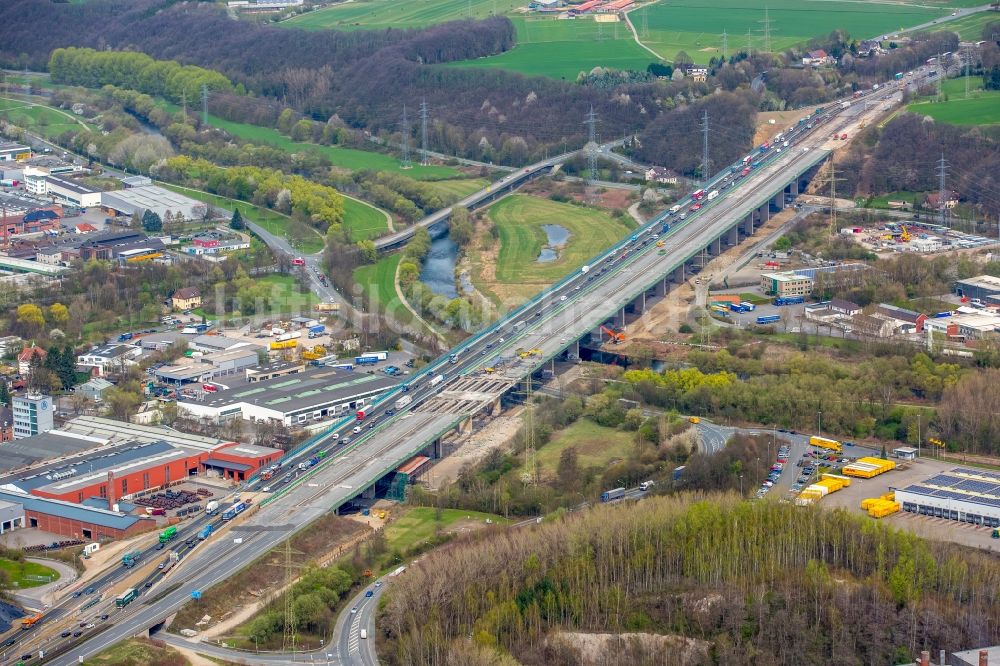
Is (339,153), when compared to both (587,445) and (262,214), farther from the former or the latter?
(587,445)

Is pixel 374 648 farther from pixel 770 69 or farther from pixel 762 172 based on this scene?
pixel 770 69

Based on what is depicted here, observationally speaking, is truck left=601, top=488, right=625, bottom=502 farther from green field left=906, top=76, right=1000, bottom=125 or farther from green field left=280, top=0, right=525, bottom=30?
green field left=280, top=0, right=525, bottom=30

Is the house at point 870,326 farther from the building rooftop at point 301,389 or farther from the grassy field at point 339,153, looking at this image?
the grassy field at point 339,153

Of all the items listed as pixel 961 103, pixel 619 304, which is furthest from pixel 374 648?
pixel 961 103

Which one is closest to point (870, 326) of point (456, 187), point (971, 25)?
point (456, 187)

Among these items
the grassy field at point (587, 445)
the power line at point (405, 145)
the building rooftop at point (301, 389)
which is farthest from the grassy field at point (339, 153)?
the grassy field at point (587, 445)

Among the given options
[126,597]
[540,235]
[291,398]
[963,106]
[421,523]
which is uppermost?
[963,106]

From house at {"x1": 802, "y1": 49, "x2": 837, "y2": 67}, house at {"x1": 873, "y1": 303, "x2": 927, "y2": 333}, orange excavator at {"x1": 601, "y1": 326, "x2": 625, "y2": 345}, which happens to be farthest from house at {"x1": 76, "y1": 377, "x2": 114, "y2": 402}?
house at {"x1": 802, "y1": 49, "x2": 837, "y2": 67}

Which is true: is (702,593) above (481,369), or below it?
above
